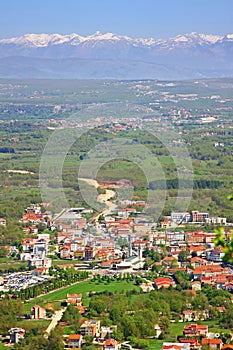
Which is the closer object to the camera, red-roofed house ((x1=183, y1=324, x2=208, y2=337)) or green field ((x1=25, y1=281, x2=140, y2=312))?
red-roofed house ((x1=183, y1=324, x2=208, y2=337))

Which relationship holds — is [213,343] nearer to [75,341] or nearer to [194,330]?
[194,330]

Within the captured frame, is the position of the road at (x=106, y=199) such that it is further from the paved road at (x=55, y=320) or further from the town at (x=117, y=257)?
the paved road at (x=55, y=320)

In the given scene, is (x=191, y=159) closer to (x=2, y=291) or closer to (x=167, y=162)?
(x=167, y=162)

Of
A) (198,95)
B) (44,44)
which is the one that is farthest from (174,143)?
(44,44)

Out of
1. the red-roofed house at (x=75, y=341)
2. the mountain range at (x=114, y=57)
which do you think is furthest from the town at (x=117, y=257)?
the mountain range at (x=114, y=57)

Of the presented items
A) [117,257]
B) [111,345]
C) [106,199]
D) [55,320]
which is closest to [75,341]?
[111,345]

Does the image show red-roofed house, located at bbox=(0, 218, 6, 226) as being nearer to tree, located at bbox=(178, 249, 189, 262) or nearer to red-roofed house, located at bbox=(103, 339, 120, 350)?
tree, located at bbox=(178, 249, 189, 262)

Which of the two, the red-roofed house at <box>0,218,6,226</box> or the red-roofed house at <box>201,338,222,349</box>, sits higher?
the red-roofed house at <box>0,218,6,226</box>

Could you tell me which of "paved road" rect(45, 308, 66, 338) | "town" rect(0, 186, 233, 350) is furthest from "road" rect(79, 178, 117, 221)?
"paved road" rect(45, 308, 66, 338)
